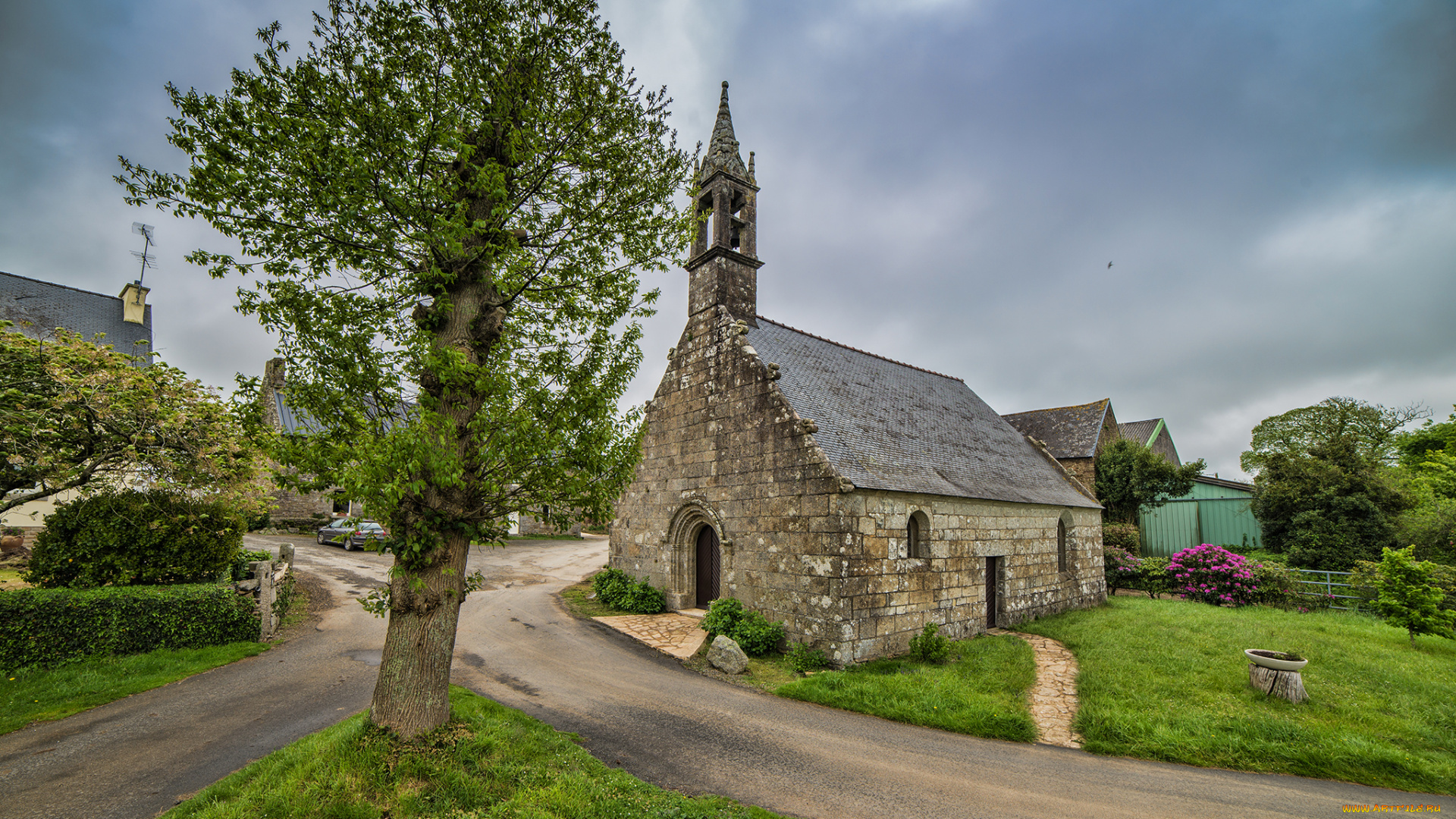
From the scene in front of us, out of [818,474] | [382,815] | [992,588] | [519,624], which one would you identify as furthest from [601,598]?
[382,815]

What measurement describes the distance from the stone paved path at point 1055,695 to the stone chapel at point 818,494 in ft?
5.55

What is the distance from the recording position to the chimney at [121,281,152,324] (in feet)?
82.5

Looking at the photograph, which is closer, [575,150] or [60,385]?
[575,150]

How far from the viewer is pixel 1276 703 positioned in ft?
27.3

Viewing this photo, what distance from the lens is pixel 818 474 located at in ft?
35.8

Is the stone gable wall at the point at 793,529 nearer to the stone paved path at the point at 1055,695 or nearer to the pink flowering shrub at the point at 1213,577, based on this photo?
the stone paved path at the point at 1055,695

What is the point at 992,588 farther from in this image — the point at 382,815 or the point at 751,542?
the point at 382,815

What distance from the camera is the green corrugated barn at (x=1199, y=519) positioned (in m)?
25.4

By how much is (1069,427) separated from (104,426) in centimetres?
2982

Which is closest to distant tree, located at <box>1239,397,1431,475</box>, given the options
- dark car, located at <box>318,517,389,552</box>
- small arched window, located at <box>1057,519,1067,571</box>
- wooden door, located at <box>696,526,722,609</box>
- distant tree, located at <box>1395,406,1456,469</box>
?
distant tree, located at <box>1395,406,1456,469</box>

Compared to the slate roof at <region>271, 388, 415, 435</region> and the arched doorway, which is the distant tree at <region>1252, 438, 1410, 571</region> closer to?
the arched doorway

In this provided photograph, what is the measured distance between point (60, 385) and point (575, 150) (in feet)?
29.2

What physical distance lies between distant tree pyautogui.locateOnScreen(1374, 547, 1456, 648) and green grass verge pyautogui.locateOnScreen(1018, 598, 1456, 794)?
578mm

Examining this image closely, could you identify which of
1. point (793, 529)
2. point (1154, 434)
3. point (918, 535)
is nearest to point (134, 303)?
point (793, 529)
